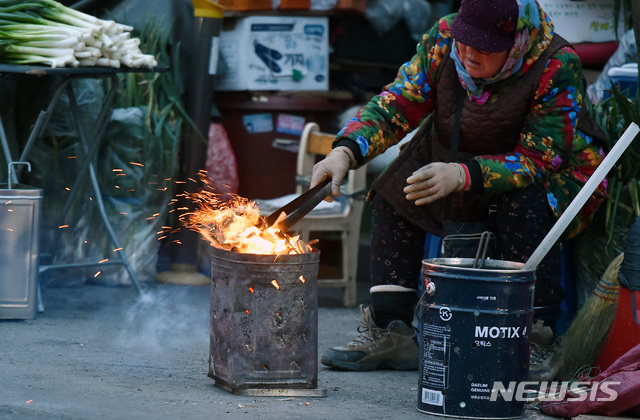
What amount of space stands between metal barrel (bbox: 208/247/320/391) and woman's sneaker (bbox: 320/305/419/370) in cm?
58

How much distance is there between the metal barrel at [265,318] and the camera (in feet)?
10.5

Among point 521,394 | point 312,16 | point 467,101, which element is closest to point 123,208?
point 312,16

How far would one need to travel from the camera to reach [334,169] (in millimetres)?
3496

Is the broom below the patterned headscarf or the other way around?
below

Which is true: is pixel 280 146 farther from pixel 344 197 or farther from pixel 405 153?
pixel 405 153

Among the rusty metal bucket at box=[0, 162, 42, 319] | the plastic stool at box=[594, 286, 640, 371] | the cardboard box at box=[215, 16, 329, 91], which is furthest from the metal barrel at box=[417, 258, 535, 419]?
the cardboard box at box=[215, 16, 329, 91]

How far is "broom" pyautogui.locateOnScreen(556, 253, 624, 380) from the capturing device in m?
3.73

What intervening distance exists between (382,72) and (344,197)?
1.67 metres

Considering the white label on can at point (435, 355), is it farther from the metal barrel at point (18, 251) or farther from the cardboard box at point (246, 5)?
the cardboard box at point (246, 5)

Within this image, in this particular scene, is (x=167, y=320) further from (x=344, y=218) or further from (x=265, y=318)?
(x=265, y=318)

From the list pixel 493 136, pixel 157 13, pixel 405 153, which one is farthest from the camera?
pixel 157 13

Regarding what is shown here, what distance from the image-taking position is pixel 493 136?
3736mm

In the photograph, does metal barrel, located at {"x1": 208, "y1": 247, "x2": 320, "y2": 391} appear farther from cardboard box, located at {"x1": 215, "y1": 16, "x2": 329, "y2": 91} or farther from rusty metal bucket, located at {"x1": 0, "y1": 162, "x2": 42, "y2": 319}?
cardboard box, located at {"x1": 215, "y1": 16, "x2": 329, "y2": 91}

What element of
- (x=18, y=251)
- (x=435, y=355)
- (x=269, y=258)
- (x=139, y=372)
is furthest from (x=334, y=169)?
(x=18, y=251)
